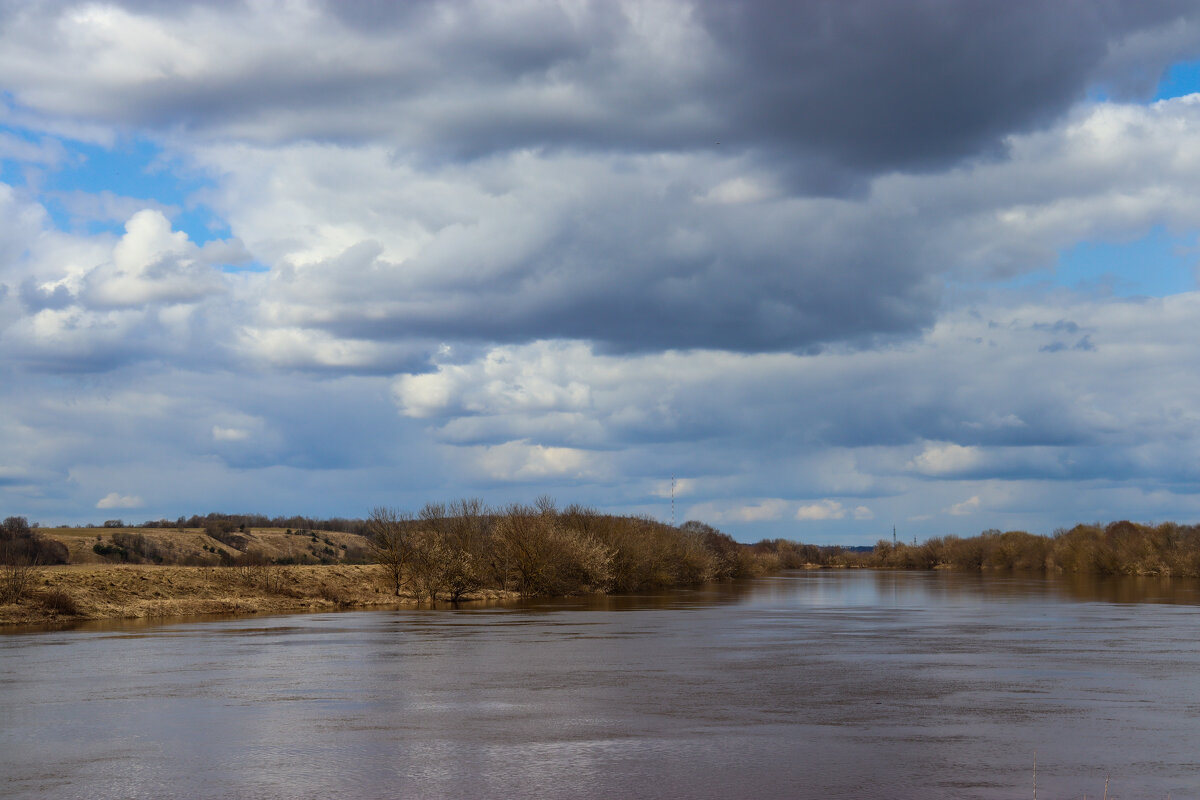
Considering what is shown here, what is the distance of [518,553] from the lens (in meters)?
82.0

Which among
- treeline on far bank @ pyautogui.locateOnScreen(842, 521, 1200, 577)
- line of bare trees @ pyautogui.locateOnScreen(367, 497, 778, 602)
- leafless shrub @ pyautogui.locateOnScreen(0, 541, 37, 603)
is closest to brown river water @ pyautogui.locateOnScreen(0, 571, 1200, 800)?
leafless shrub @ pyautogui.locateOnScreen(0, 541, 37, 603)

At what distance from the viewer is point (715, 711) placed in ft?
71.6

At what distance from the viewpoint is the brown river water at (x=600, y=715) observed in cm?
1533

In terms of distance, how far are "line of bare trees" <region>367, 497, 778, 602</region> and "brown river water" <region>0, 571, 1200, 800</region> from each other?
3114cm

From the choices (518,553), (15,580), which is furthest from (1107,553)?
(15,580)

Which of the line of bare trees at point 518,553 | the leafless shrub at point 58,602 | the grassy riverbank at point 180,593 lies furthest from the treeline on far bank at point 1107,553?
the leafless shrub at point 58,602

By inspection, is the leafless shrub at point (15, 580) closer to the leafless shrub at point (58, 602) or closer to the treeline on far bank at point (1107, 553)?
the leafless shrub at point (58, 602)

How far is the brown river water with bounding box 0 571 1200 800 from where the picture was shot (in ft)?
50.3

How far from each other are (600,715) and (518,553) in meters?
61.3

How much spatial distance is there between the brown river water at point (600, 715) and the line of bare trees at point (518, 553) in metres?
31.1

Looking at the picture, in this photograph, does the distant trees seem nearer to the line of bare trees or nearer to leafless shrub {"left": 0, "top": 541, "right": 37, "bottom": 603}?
leafless shrub {"left": 0, "top": 541, "right": 37, "bottom": 603}

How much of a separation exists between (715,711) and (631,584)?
8078cm

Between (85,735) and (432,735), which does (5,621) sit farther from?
(432,735)

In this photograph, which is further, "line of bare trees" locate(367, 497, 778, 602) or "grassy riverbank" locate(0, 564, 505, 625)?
"line of bare trees" locate(367, 497, 778, 602)
